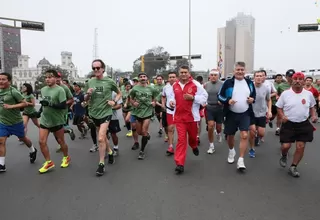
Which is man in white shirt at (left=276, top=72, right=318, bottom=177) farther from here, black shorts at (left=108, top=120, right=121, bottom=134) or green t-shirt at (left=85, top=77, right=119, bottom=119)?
black shorts at (left=108, top=120, right=121, bottom=134)

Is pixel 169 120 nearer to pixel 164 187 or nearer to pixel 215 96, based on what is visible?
pixel 215 96

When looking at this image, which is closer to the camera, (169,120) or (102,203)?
(102,203)

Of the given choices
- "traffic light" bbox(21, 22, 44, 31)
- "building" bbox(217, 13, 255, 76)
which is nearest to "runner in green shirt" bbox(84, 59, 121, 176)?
"traffic light" bbox(21, 22, 44, 31)

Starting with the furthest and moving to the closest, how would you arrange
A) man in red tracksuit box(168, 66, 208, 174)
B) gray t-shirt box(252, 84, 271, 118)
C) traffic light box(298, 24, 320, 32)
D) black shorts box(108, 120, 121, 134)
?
traffic light box(298, 24, 320, 32) → gray t-shirt box(252, 84, 271, 118) → black shorts box(108, 120, 121, 134) → man in red tracksuit box(168, 66, 208, 174)

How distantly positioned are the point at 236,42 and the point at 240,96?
62164 mm

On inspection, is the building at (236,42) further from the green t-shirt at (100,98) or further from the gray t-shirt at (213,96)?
the green t-shirt at (100,98)

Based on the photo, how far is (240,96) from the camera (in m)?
4.81

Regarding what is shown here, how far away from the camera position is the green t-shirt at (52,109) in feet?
15.8

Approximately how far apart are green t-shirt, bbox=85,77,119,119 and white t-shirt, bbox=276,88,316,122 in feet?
10.1

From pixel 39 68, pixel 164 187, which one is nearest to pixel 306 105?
pixel 164 187

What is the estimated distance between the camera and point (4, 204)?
3531 mm

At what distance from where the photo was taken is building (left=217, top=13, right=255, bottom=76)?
61.2m

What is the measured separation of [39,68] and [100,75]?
421ft

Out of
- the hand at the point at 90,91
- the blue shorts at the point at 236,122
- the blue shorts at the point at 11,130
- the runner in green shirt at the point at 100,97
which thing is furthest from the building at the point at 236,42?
the blue shorts at the point at 11,130
